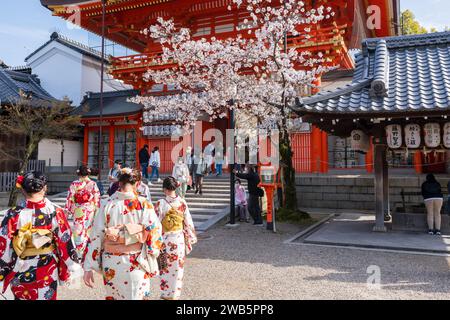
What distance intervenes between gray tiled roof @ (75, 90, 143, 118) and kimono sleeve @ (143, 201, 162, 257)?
601 inches

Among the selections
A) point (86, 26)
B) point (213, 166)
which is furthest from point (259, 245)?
point (86, 26)

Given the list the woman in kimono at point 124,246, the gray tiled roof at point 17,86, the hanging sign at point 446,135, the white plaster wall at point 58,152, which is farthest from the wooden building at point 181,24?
the woman in kimono at point 124,246

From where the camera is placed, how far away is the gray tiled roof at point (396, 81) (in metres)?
7.78

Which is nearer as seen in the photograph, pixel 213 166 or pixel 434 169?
pixel 434 169

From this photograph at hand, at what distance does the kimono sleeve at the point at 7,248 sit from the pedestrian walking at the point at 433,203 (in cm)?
931

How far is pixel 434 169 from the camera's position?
15422 millimetres

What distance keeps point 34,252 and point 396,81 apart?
8.90 metres

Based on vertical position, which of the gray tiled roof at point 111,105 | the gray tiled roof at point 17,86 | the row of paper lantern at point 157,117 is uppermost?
the gray tiled roof at point 17,86

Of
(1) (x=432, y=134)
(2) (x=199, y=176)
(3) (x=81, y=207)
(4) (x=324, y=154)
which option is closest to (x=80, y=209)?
(3) (x=81, y=207)

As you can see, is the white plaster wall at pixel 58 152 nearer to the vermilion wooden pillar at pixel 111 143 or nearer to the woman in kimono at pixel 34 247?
the vermilion wooden pillar at pixel 111 143

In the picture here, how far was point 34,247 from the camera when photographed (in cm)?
337

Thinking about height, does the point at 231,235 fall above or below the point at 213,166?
below

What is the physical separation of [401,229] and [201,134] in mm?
11672

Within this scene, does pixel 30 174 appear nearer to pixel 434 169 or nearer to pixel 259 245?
pixel 259 245
